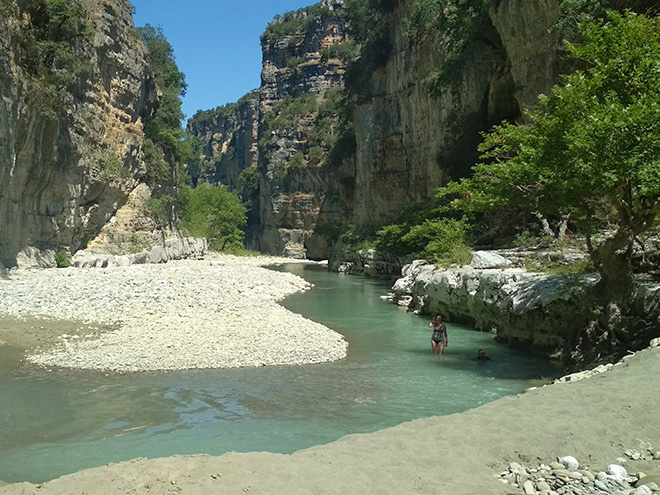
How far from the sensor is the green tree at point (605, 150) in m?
9.05

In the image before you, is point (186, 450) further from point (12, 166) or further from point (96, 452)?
point (12, 166)

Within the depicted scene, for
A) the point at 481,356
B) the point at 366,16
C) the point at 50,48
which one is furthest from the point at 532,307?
the point at 366,16

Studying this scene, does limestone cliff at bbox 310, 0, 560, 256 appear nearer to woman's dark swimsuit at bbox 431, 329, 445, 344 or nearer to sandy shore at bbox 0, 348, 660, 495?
woman's dark swimsuit at bbox 431, 329, 445, 344

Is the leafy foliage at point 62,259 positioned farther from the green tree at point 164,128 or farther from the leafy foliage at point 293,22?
the leafy foliage at point 293,22

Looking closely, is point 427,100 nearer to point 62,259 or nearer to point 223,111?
point 62,259

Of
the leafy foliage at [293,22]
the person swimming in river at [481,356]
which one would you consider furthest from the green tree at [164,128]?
the leafy foliage at [293,22]

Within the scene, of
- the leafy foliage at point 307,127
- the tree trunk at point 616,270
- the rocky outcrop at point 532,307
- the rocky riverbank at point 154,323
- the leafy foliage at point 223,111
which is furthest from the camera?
the leafy foliage at point 223,111

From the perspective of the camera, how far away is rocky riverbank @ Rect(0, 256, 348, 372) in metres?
11.9

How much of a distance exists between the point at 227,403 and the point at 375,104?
44.9m

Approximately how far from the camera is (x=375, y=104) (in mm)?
50938

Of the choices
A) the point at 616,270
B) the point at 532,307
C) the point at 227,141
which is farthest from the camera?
the point at 227,141

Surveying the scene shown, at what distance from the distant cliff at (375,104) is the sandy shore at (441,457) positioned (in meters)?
18.7

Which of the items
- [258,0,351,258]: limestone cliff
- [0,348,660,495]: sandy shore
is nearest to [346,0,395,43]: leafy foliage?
[258,0,351,258]: limestone cliff

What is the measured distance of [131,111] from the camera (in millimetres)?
36906
